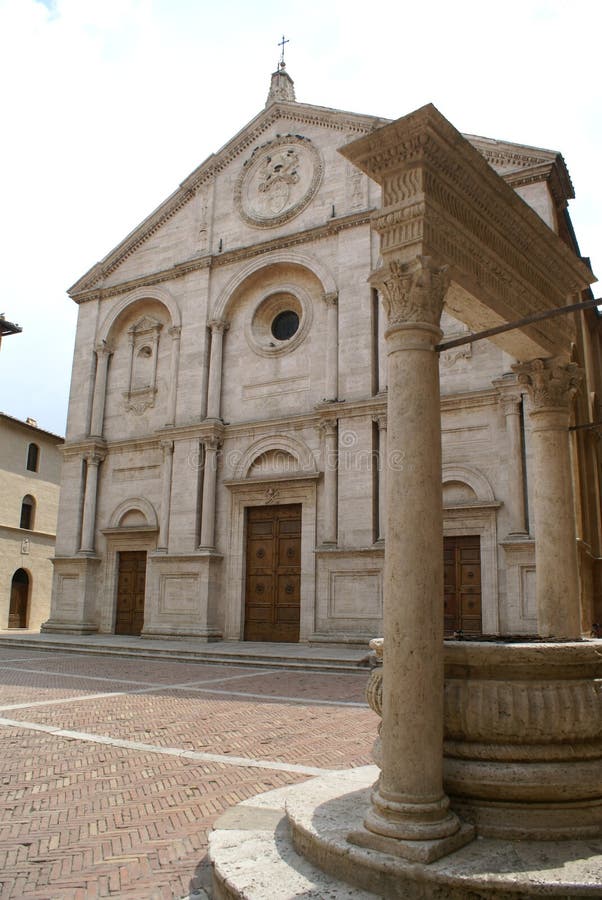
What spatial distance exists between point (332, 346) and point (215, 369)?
4.25 metres

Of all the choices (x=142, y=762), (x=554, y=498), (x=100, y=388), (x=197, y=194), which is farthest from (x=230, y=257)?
(x=142, y=762)

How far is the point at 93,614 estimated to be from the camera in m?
23.5

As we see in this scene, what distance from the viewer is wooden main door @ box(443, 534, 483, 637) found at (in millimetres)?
17109

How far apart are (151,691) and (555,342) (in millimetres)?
8561

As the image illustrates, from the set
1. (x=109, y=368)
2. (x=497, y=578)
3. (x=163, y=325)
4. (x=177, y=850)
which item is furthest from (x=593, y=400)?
(x=177, y=850)

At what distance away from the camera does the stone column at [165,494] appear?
21.9 metres

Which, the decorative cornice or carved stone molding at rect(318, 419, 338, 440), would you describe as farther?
the decorative cornice

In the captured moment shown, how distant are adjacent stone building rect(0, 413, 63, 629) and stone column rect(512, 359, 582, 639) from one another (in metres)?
30.8

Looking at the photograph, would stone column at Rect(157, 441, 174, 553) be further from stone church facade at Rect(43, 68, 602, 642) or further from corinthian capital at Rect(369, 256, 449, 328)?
corinthian capital at Rect(369, 256, 449, 328)

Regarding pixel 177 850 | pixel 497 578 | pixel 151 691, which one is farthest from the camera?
pixel 497 578

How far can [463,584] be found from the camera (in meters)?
17.4

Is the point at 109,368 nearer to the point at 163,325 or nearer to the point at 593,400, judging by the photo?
the point at 163,325

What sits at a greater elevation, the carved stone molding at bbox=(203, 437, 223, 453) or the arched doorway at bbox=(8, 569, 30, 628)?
the carved stone molding at bbox=(203, 437, 223, 453)

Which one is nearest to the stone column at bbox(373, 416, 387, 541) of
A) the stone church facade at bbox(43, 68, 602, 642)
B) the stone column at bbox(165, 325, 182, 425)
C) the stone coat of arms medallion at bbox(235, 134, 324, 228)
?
the stone church facade at bbox(43, 68, 602, 642)
